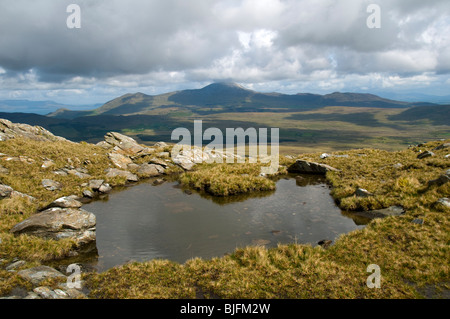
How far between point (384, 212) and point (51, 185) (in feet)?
98.8

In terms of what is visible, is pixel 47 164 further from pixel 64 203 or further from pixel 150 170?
pixel 64 203

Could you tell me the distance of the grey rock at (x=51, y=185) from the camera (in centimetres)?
2592

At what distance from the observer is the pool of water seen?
667 inches

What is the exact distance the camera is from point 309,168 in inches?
1385

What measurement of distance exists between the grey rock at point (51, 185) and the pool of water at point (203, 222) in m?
4.65

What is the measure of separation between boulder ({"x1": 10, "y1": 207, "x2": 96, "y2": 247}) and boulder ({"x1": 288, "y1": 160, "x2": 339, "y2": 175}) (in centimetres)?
2584

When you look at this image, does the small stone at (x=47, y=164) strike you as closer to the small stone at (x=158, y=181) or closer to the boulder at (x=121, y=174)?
the boulder at (x=121, y=174)

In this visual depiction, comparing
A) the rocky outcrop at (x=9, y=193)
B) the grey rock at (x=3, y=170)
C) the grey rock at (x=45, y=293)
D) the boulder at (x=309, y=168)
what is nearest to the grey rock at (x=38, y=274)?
the grey rock at (x=45, y=293)

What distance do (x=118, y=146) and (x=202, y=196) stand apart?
2349 centimetres

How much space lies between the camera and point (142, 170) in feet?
115

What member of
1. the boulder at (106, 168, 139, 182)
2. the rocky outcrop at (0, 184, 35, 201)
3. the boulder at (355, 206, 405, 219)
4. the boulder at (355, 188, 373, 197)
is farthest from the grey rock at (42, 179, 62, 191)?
the boulder at (355, 188, 373, 197)

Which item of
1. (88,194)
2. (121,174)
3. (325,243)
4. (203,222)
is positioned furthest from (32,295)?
(121,174)

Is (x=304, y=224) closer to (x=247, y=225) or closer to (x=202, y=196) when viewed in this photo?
(x=247, y=225)

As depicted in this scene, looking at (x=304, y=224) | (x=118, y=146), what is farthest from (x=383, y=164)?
(x=118, y=146)
